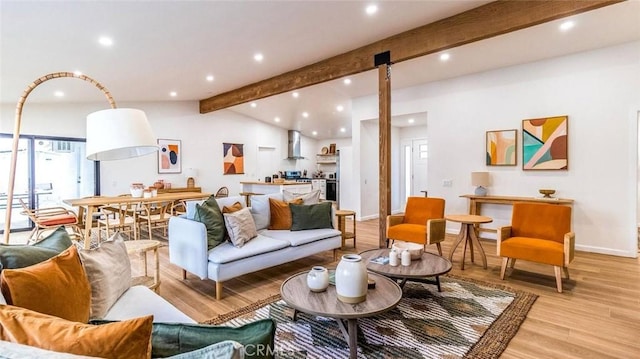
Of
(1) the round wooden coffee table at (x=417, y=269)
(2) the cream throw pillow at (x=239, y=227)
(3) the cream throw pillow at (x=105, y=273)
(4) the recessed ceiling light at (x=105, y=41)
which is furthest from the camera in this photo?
(4) the recessed ceiling light at (x=105, y=41)

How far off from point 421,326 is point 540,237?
2.12 m

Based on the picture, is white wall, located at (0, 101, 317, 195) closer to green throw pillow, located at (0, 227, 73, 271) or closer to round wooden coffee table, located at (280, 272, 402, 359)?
green throw pillow, located at (0, 227, 73, 271)

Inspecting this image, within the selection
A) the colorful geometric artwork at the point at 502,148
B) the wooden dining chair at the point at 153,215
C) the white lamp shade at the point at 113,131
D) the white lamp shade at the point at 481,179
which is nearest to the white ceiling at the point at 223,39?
the colorful geometric artwork at the point at 502,148

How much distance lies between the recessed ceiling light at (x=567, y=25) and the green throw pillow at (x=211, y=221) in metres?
4.65

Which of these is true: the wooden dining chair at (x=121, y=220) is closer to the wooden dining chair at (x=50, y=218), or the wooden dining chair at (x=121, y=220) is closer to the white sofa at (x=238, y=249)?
the wooden dining chair at (x=50, y=218)

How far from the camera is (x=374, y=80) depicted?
5945 millimetres

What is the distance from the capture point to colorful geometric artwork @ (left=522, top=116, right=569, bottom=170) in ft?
15.5

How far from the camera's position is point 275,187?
7609 mm

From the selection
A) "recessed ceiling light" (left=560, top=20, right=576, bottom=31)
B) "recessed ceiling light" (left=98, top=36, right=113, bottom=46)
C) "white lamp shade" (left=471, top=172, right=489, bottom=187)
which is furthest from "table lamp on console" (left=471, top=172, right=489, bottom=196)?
"recessed ceiling light" (left=98, top=36, right=113, bottom=46)

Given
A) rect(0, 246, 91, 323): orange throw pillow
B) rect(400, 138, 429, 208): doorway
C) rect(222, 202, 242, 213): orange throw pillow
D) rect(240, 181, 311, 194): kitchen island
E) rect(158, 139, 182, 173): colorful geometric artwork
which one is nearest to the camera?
rect(0, 246, 91, 323): orange throw pillow

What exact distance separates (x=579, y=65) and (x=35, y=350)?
6.27 m

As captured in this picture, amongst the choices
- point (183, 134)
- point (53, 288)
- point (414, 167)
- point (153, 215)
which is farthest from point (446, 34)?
point (183, 134)

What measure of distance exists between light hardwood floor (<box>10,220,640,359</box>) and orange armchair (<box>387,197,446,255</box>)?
1.67 feet

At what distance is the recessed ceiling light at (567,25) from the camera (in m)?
3.74
